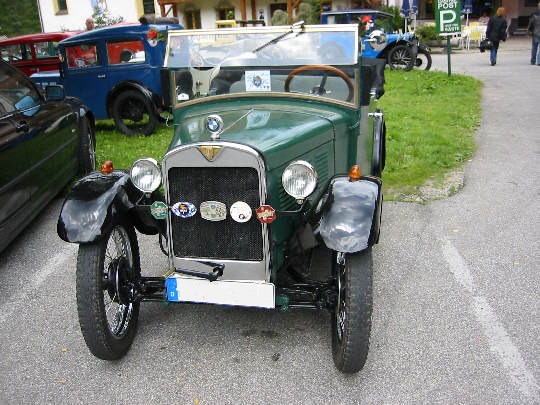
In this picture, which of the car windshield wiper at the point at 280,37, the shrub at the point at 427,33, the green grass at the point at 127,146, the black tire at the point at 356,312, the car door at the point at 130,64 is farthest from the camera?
the shrub at the point at 427,33

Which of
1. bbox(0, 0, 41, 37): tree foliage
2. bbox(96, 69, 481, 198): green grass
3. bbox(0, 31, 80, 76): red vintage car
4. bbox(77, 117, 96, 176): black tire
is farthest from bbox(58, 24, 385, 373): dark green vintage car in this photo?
bbox(0, 0, 41, 37): tree foliage

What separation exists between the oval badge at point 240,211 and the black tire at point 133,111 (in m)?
6.07

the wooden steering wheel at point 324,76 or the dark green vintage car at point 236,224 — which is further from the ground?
the wooden steering wheel at point 324,76

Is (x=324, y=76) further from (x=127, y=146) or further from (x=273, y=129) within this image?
(x=127, y=146)

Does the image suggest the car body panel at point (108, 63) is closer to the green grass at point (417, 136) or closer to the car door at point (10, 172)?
the green grass at point (417, 136)

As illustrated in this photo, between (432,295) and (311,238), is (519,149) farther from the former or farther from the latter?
(311,238)

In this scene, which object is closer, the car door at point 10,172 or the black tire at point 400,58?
the car door at point 10,172

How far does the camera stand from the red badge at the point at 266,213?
118 inches

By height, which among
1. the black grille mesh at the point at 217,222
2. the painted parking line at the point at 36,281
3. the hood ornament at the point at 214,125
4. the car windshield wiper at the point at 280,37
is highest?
the car windshield wiper at the point at 280,37

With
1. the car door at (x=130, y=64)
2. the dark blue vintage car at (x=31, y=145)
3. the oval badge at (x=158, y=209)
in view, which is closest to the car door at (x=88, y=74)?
the car door at (x=130, y=64)

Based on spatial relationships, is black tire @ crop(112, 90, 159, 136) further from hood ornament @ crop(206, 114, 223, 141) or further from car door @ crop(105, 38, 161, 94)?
hood ornament @ crop(206, 114, 223, 141)

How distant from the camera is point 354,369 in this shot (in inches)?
117

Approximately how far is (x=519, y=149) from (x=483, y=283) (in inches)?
163

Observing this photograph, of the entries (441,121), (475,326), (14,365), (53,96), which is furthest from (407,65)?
(14,365)
